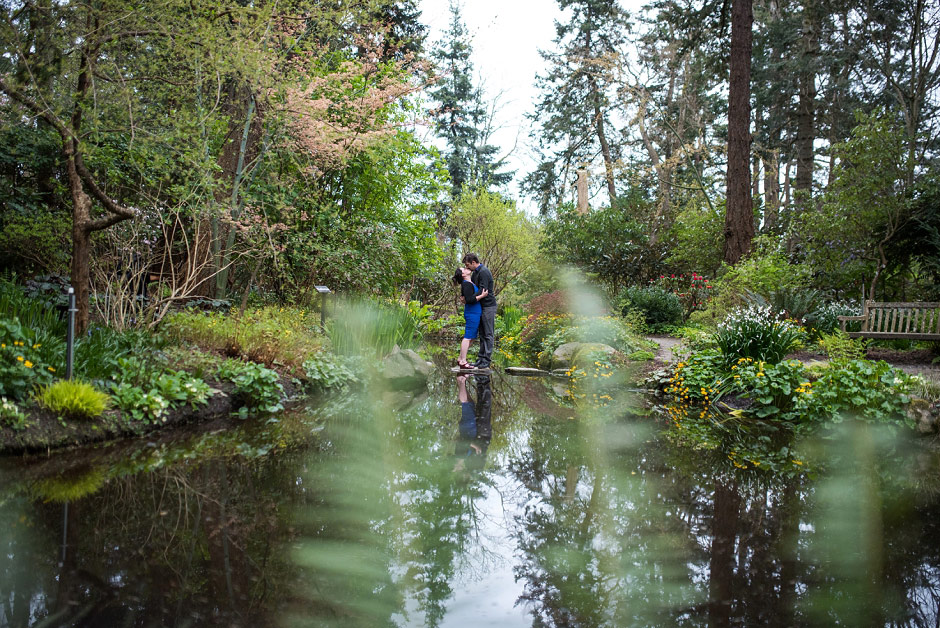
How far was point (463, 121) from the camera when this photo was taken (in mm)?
29562

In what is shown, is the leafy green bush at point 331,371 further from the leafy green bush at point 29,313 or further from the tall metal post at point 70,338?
the tall metal post at point 70,338


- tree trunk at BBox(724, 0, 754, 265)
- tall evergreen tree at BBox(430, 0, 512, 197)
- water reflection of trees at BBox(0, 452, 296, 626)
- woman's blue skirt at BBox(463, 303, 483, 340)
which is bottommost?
water reflection of trees at BBox(0, 452, 296, 626)

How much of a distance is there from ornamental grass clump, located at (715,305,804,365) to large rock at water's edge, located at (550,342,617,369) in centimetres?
233

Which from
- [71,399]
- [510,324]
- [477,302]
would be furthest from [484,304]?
[71,399]

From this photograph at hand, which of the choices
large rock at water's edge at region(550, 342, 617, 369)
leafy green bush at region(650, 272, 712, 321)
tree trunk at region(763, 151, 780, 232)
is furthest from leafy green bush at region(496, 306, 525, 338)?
tree trunk at region(763, 151, 780, 232)

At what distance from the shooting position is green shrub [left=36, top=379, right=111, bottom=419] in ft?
15.6

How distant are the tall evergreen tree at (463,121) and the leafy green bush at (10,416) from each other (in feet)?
84.1

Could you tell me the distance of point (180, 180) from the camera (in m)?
8.91

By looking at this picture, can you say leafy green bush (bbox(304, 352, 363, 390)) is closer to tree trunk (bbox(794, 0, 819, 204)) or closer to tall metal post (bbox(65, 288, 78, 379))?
tall metal post (bbox(65, 288, 78, 379))

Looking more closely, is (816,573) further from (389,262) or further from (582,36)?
(582,36)

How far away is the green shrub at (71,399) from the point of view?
4.76 meters

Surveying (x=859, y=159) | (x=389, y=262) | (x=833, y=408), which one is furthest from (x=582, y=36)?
(x=833, y=408)

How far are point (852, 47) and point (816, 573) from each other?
20546mm

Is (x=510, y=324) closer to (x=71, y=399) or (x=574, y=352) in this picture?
(x=574, y=352)
